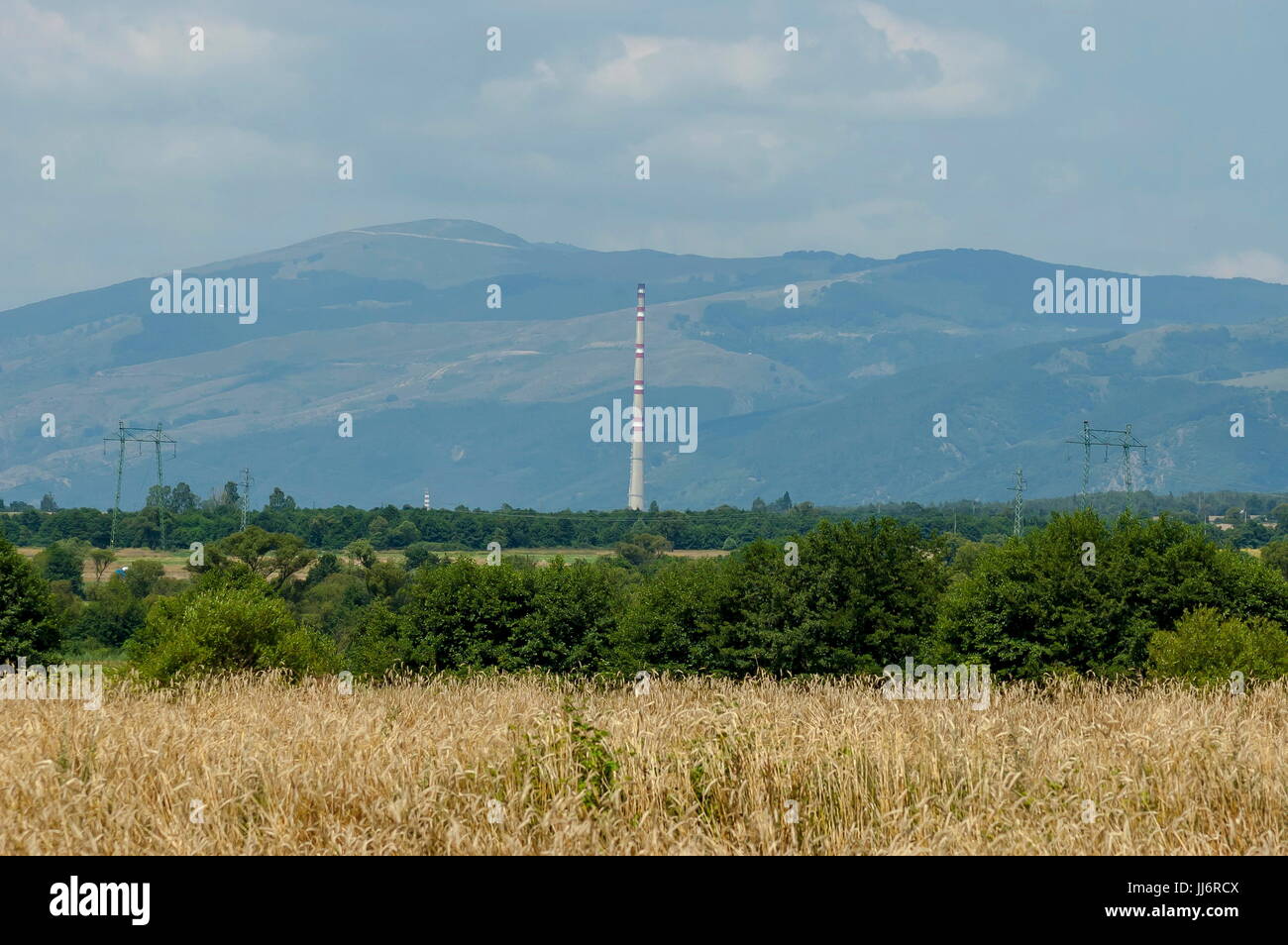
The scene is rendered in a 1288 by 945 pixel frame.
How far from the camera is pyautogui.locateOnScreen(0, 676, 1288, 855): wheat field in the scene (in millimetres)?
15609

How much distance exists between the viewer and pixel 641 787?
17.1 m

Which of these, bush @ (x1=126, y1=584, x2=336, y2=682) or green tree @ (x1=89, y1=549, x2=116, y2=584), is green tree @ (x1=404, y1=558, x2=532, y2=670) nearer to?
bush @ (x1=126, y1=584, x2=336, y2=682)

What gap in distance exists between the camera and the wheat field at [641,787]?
51.2 ft

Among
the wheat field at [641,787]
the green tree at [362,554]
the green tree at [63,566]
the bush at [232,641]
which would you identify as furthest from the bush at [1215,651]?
the green tree at [63,566]

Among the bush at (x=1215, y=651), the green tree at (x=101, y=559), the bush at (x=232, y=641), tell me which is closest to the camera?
the bush at (x=1215, y=651)

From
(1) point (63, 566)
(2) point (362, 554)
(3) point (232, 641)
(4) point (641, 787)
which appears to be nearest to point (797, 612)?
(3) point (232, 641)

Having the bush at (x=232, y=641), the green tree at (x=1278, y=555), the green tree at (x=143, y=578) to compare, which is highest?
the green tree at (x=1278, y=555)

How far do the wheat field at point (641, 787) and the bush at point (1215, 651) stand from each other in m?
32.5

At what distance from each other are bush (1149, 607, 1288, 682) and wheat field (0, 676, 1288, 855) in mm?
32526

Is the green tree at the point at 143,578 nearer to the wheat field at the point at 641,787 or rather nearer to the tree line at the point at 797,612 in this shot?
the tree line at the point at 797,612

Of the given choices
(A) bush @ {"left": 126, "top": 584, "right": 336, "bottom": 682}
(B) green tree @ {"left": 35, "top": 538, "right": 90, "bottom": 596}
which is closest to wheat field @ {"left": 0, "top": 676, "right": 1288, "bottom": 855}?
(A) bush @ {"left": 126, "top": 584, "right": 336, "bottom": 682}

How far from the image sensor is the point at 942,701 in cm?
2583
